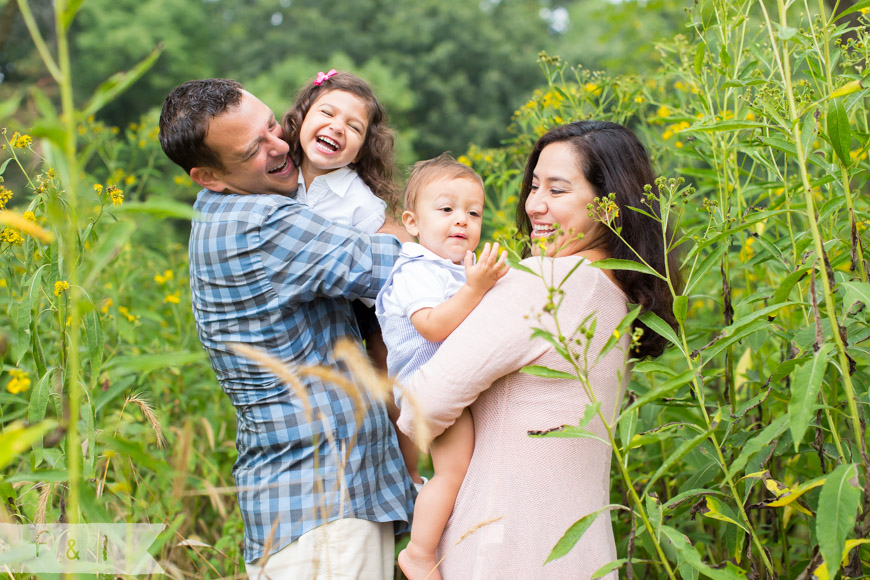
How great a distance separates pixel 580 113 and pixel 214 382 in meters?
1.75

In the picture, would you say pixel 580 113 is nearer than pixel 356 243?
No

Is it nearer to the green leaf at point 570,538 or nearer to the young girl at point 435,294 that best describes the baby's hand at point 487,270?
the young girl at point 435,294

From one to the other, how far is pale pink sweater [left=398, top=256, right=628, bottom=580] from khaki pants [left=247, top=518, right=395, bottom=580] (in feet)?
0.83

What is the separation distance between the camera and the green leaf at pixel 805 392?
49.3 inches

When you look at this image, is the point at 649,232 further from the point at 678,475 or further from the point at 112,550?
the point at 112,550

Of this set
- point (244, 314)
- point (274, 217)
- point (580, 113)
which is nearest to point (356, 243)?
point (274, 217)

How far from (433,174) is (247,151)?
19.1 inches

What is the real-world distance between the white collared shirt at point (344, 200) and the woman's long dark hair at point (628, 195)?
59 centimetres

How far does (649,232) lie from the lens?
1.82m

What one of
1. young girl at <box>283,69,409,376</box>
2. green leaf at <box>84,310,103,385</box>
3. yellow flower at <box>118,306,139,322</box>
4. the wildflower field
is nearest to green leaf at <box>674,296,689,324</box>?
the wildflower field

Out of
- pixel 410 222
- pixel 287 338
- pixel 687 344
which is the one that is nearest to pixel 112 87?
pixel 287 338

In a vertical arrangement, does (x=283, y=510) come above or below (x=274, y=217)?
below

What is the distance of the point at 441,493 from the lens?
1.71m

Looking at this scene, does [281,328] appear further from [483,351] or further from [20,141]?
[20,141]
